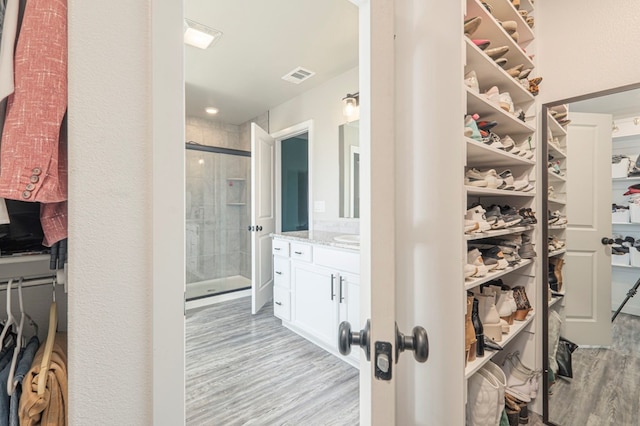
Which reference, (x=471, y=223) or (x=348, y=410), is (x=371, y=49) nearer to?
(x=471, y=223)

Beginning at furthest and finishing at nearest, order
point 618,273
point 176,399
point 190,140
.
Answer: point 190,140 < point 618,273 < point 176,399

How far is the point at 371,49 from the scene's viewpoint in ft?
1.68

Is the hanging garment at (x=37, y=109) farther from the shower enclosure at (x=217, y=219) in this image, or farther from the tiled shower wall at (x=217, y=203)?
the tiled shower wall at (x=217, y=203)

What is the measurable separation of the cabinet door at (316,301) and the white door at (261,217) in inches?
26.9

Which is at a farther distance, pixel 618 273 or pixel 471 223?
pixel 618 273

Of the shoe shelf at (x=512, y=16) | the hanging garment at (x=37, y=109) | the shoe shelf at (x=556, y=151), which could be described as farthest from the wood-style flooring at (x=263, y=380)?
the shoe shelf at (x=512, y=16)

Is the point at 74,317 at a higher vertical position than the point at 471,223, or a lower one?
lower

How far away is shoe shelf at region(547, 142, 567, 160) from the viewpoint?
1.45 m

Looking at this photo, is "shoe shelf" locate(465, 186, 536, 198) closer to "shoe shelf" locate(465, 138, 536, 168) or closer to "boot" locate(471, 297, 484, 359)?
"shoe shelf" locate(465, 138, 536, 168)

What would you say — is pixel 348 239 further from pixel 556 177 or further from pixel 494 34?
pixel 494 34

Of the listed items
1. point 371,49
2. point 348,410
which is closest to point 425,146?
point 371,49

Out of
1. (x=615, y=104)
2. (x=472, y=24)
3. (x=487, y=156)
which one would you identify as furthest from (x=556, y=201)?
(x=472, y=24)

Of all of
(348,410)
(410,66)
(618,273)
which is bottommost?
(348,410)

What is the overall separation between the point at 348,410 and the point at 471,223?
1.33 meters
